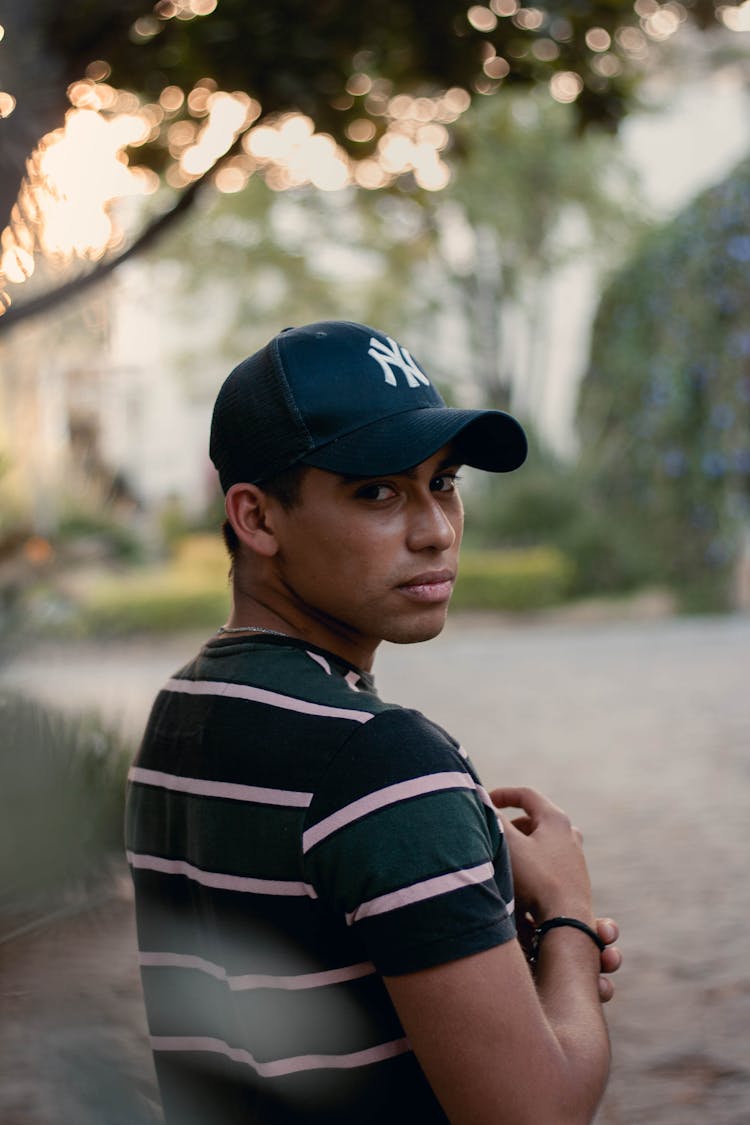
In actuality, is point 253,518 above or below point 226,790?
above

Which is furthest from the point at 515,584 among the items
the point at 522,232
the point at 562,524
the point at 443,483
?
the point at 443,483

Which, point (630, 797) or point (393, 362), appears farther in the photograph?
point (630, 797)

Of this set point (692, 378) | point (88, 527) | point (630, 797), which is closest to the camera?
point (630, 797)

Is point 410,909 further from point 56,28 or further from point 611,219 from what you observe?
point 611,219

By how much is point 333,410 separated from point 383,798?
44 cm

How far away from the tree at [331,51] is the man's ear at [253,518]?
7.05 feet

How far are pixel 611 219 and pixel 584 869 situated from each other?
24018 mm

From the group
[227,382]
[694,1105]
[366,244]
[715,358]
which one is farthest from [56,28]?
[366,244]

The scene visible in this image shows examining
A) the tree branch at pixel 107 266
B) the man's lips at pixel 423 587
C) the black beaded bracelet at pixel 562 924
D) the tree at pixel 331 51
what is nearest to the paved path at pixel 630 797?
the black beaded bracelet at pixel 562 924

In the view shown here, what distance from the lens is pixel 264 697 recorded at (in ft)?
4.42

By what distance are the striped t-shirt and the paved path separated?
14 centimetres

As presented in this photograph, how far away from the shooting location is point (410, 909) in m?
1.20

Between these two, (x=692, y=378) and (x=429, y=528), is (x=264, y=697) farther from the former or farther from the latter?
(x=692, y=378)

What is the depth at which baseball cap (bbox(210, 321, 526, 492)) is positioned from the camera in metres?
1.43
